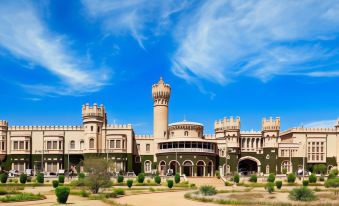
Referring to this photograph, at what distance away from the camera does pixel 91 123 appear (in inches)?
3076

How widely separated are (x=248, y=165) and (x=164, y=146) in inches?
838

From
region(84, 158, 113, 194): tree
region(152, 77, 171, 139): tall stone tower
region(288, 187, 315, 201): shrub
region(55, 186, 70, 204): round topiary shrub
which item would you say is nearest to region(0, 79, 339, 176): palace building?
region(152, 77, 171, 139): tall stone tower

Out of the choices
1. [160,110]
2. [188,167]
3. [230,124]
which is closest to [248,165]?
[230,124]

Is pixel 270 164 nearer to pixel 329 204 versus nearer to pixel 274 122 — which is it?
pixel 274 122

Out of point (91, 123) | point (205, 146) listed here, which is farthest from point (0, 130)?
point (205, 146)

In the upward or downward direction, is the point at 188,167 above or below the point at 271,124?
below

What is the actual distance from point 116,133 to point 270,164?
101 ft

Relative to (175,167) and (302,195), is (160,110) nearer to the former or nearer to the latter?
(175,167)

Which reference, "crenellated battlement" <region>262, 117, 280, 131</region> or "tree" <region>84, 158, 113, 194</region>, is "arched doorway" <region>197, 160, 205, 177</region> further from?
"tree" <region>84, 158, 113, 194</region>

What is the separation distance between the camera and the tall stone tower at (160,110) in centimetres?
8281

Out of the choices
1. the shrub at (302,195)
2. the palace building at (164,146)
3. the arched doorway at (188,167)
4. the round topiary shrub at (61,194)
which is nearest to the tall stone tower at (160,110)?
the palace building at (164,146)

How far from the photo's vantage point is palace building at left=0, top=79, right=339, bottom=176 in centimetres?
7756

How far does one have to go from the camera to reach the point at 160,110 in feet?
273

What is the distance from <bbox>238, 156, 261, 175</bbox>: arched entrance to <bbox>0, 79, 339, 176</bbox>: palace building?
223 mm
